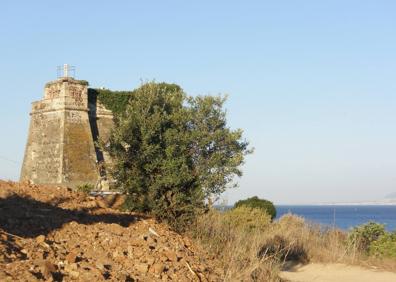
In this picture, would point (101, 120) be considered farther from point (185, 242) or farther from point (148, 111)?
point (185, 242)

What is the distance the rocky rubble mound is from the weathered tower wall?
803 inches

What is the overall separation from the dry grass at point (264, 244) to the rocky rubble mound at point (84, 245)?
1.99 feet

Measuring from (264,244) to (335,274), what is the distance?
2.04 m

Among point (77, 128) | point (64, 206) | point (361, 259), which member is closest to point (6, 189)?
point (64, 206)

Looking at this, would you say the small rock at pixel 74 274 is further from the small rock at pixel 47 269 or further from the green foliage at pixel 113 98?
the green foliage at pixel 113 98

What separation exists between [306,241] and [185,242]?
31.3ft

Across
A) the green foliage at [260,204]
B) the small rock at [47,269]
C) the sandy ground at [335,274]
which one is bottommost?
the sandy ground at [335,274]

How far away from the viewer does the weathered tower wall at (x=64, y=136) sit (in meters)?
31.9

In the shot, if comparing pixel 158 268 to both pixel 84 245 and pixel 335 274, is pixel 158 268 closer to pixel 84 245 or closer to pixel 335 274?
pixel 84 245

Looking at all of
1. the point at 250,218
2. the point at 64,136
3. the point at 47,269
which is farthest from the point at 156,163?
the point at 64,136

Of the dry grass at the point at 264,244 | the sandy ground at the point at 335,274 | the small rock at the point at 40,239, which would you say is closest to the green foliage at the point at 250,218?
the dry grass at the point at 264,244

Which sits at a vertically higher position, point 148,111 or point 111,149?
point 148,111

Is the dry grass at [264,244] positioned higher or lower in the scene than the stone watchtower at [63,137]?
lower

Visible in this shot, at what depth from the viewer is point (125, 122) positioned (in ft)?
40.5
